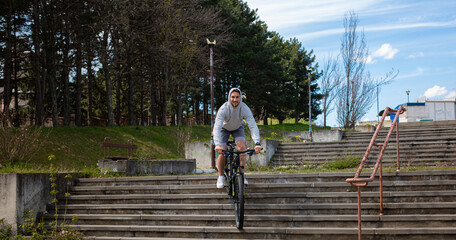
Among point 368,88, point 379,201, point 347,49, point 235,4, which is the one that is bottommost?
point 379,201

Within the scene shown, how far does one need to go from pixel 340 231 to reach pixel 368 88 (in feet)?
75.2

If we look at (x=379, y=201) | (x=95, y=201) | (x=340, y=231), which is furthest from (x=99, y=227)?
(x=379, y=201)

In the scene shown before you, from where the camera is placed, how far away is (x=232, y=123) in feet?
25.9

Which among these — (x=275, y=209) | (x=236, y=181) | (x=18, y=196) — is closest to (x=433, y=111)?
(x=275, y=209)

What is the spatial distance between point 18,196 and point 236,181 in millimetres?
4265

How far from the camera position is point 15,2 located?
961 inches

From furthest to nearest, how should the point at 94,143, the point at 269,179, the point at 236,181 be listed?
the point at 94,143 → the point at 269,179 → the point at 236,181

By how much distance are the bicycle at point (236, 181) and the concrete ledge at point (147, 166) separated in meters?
4.90

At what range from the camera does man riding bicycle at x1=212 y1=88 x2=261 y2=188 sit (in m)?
7.62

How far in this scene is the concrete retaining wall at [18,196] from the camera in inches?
331

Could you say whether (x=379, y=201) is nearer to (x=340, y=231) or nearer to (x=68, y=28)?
(x=340, y=231)

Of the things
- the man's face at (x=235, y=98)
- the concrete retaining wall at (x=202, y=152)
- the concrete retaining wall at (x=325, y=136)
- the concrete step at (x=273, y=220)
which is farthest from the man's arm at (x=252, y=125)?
the concrete retaining wall at (x=325, y=136)

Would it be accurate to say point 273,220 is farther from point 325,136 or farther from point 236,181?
point 325,136

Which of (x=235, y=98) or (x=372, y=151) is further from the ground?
(x=235, y=98)
